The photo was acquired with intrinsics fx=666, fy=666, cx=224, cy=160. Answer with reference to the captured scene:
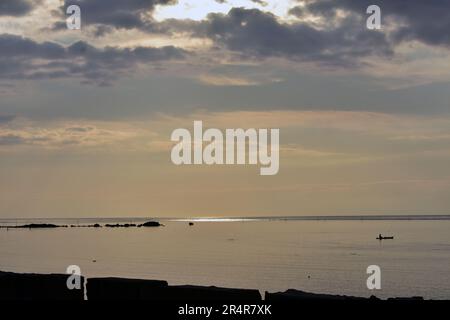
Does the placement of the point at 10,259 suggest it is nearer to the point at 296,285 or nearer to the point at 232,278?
the point at 232,278

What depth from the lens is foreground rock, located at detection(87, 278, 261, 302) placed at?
13023 mm

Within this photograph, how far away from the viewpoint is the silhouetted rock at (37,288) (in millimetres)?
14719

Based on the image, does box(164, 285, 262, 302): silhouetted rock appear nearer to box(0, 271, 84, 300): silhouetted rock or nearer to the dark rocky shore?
the dark rocky shore

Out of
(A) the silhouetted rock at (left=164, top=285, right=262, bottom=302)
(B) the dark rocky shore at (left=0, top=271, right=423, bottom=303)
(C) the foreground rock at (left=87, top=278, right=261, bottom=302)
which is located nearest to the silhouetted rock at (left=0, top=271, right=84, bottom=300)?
(B) the dark rocky shore at (left=0, top=271, right=423, bottom=303)

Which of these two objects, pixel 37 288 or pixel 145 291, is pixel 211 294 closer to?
pixel 145 291

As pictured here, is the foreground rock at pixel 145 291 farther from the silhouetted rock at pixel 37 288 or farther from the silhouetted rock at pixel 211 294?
the silhouetted rock at pixel 37 288

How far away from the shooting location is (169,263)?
122m

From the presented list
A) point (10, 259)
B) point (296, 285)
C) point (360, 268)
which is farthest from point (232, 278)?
point (10, 259)

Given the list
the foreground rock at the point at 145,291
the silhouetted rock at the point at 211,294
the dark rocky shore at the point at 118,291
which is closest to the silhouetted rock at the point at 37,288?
the dark rocky shore at the point at 118,291

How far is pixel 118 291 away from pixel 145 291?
2.15 feet

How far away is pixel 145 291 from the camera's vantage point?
1401cm
